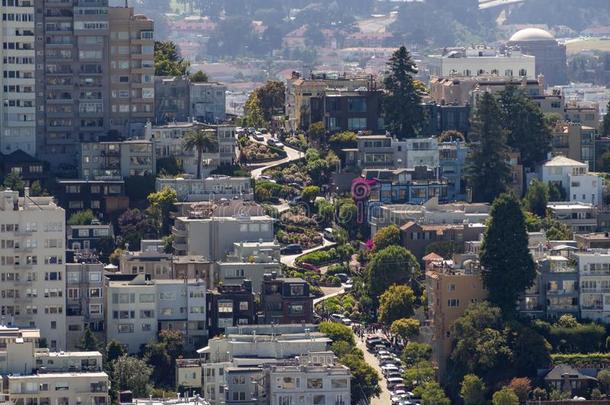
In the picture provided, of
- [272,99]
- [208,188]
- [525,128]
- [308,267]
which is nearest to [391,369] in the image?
[308,267]

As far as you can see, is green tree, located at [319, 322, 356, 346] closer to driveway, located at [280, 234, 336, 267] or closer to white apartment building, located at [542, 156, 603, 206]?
driveway, located at [280, 234, 336, 267]

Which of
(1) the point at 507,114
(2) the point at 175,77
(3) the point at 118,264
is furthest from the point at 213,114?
→ (3) the point at 118,264

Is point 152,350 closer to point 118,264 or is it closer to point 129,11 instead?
point 118,264

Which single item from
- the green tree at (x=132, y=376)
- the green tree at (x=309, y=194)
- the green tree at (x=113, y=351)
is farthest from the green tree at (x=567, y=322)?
the green tree at (x=309, y=194)

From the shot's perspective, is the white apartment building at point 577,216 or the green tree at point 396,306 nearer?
the green tree at point 396,306

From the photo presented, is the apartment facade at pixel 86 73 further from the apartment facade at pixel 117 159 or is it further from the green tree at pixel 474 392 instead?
the green tree at pixel 474 392

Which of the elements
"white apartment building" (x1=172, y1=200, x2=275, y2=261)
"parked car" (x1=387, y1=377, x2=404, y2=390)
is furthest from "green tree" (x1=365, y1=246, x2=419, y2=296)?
"parked car" (x1=387, y1=377, x2=404, y2=390)

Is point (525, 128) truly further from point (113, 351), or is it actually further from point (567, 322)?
point (113, 351)
